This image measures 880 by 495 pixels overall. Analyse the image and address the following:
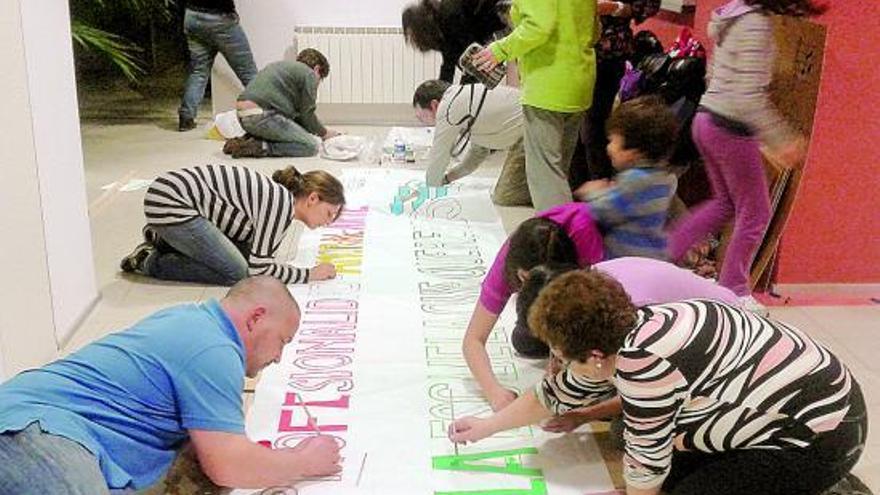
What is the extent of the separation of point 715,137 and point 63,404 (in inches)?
82.4

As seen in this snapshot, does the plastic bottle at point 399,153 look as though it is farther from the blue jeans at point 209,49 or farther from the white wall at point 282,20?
the white wall at point 282,20

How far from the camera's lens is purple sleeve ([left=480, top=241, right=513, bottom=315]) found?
217cm

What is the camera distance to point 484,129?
13.6 feet

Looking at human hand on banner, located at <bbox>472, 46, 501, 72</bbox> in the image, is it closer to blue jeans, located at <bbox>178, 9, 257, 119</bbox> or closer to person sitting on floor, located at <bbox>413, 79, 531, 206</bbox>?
person sitting on floor, located at <bbox>413, 79, 531, 206</bbox>

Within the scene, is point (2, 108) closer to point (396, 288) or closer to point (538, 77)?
point (396, 288)

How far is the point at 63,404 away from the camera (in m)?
1.50

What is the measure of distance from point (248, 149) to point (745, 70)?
312 centimetres

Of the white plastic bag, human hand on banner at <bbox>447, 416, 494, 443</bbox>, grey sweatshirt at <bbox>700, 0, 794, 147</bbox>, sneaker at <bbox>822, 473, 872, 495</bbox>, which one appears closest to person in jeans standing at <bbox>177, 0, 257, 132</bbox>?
the white plastic bag

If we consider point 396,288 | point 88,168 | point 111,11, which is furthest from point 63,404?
point 111,11

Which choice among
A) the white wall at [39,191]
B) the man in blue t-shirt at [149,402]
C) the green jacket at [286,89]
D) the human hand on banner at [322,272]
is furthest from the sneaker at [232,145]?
the man in blue t-shirt at [149,402]

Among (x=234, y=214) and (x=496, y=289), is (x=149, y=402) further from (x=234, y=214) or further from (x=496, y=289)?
(x=234, y=214)

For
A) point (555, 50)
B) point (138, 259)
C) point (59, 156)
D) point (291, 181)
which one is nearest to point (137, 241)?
point (138, 259)

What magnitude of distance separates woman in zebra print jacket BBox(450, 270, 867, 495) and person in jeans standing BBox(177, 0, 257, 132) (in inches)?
179

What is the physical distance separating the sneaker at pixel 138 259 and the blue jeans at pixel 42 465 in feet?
6.04
